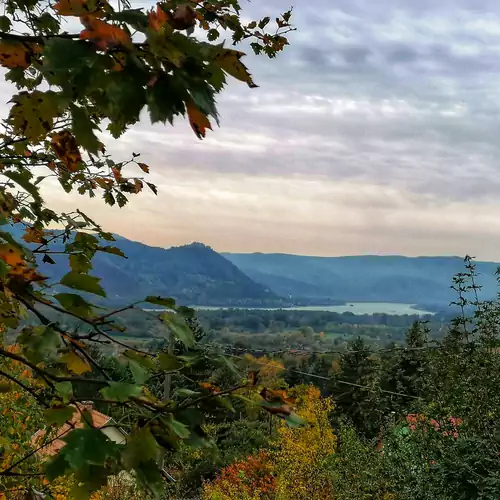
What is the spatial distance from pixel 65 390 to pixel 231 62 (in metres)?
0.74

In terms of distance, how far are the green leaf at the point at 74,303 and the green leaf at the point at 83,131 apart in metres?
0.41

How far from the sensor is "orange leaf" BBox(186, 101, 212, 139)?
864 mm

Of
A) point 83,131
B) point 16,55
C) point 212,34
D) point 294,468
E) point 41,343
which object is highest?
point 212,34

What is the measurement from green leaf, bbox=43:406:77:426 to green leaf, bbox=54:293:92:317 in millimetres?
221

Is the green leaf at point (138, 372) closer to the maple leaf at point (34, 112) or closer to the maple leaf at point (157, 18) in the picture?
the maple leaf at point (34, 112)

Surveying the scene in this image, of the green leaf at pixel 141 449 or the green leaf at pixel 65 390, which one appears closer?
the green leaf at pixel 141 449

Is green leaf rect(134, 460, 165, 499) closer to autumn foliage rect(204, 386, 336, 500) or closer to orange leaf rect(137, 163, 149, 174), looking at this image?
orange leaf rect(137, 163, 149, 174)

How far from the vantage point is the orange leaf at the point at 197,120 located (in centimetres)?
86

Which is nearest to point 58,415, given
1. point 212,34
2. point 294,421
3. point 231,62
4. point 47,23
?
point 294,421

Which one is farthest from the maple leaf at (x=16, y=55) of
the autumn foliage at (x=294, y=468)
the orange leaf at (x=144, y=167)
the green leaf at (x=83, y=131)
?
the autumn foliage at (x=294, y=468)

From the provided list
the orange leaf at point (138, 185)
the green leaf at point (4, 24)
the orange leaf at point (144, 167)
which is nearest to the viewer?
the green leaf at point (4, 24)

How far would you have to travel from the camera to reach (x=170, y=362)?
4.11 ft

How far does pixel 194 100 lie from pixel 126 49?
0.44ft

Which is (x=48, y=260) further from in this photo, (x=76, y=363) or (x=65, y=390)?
(x=65, y=390)
